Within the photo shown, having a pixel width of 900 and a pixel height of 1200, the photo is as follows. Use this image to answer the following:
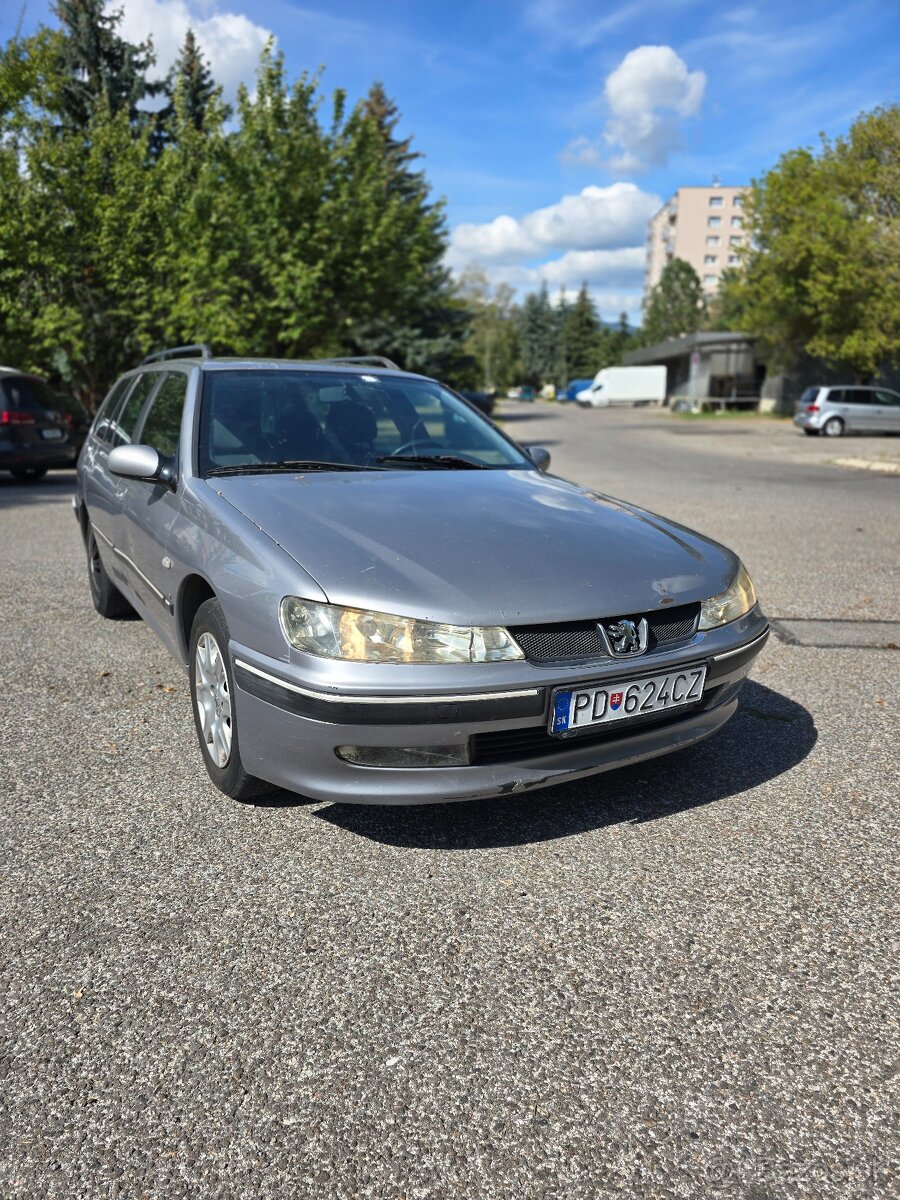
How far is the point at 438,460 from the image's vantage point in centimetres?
417

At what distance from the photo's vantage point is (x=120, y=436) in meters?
5.15

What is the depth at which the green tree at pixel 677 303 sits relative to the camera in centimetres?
9212

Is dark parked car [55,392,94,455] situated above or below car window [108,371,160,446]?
below

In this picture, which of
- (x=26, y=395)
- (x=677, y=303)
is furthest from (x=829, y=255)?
(x=677, y=303)

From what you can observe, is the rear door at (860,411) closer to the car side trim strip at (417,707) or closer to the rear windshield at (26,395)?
the rear windshield at (26,395)

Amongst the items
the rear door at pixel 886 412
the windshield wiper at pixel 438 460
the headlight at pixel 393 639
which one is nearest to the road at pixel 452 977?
the headlight at pixel 393 639

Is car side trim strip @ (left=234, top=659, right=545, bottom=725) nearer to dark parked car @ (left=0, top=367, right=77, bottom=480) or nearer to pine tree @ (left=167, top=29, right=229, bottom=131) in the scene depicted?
dark parked car @ (left=0, top=367, right=77, bottom=480)

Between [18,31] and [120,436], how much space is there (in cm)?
1981

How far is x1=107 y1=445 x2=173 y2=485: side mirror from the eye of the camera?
378 centimetres

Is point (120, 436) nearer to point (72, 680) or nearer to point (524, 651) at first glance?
point (72, 680)

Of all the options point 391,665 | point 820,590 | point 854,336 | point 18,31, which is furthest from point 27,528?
point 854,336

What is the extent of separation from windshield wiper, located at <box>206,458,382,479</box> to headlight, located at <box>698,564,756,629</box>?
1506mm

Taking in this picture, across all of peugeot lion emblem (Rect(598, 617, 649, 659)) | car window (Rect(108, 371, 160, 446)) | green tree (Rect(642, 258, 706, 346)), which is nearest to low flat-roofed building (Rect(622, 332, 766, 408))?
green tree (Rect(642, 258, 706, 346))

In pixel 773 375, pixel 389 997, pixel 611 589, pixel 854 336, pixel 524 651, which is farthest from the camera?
pixel 773 375
